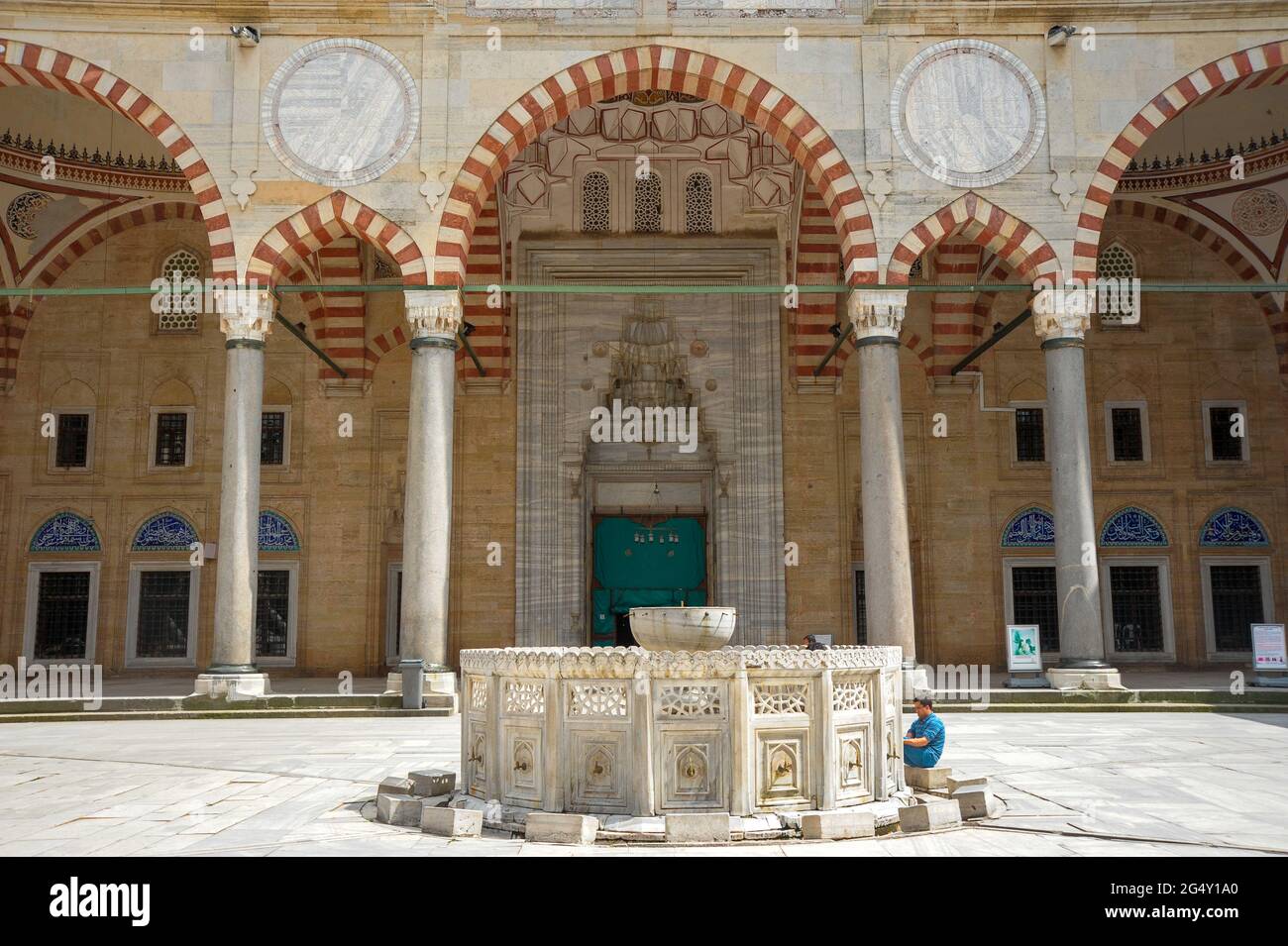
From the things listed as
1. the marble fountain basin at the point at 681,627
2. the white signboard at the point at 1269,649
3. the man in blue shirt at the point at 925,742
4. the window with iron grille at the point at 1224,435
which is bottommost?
the man in blue shirt at the point at 925,742

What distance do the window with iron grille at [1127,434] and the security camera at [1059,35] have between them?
5.74 m

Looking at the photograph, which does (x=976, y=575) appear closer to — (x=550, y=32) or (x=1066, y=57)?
(x=1066, y=57)

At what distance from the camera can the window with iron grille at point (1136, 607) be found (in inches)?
579

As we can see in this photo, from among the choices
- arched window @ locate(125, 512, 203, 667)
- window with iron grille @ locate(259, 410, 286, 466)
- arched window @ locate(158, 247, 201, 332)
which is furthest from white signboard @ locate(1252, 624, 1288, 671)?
arched window @ locate(158, 247, 201, 332)

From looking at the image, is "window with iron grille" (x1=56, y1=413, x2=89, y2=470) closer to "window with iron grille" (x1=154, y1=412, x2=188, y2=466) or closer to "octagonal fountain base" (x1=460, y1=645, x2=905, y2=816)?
"window with iron grille" (x1=154, y1=412, x2=188, y2=466)

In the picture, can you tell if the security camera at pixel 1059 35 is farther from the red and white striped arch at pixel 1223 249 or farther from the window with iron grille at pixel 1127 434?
the window with iron grille at pixel 1127 434

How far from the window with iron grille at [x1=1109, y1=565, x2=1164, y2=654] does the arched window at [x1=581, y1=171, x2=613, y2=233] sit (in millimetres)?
8171

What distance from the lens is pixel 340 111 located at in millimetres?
11023

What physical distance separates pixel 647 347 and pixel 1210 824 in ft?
35.0

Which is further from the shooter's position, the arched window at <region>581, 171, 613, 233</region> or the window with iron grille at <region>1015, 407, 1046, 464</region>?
the window with iron grille at <region>1015, 407, 1046, 464</region>

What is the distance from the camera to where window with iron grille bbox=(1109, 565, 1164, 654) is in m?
14.7

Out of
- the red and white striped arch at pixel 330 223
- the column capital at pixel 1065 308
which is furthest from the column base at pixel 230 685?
the column capital at pixel 1065 308

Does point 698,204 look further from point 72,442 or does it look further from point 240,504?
point 72,442

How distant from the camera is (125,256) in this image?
15.3 metres
